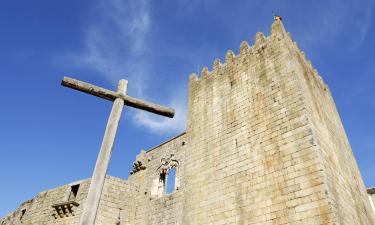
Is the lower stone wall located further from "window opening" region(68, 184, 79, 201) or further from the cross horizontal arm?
the cross horizontal arm

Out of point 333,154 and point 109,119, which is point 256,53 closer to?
point 333,154

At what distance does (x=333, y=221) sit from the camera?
6.54 metres

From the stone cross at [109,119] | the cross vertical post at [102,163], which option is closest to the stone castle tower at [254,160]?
the stone cross at [109,119]

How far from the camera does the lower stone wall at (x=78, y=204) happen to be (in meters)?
12.8

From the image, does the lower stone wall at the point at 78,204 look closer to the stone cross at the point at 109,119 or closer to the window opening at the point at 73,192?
the window opening at the point at 73,192

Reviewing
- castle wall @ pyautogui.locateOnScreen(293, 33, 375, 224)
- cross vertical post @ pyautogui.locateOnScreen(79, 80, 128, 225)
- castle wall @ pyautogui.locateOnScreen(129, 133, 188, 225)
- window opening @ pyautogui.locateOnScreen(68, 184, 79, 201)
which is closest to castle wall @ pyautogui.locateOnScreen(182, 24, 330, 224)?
castle wall @ pyautogui.locateOnScreen(293, 33, 375, 224)

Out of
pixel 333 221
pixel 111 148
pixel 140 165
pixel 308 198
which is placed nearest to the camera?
pixel 111 148

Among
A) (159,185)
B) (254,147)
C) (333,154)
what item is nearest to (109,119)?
(254,147)

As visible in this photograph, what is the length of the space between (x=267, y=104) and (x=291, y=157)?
194 cm

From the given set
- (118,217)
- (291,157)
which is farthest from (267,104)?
(118,217)

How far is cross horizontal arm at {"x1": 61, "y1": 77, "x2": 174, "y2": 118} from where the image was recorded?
16.1 feet

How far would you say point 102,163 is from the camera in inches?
175

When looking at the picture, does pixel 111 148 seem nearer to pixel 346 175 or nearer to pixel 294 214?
pixel 294 214

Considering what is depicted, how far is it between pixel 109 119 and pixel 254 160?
498 cm
